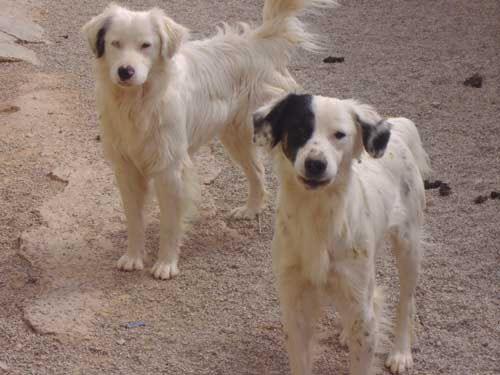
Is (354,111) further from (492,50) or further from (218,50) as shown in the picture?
(492,50)

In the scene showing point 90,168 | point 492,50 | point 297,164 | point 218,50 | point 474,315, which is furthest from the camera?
point 492,50

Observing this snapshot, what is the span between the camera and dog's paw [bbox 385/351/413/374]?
4316 mm

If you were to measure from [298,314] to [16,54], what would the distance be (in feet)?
19.8

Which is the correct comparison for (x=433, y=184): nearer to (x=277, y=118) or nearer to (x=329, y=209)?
(x=329, y=209)

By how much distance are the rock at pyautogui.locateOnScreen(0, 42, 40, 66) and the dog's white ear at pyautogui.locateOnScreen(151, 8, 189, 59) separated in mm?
4108

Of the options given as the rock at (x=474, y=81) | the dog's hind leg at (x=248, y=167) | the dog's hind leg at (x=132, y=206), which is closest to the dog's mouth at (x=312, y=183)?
the dog's hind leg at (x=132, y=206)

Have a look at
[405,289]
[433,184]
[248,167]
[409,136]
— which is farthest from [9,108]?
[405,289]

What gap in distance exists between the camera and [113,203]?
6012 millimetres

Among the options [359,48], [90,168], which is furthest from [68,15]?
[90,168]

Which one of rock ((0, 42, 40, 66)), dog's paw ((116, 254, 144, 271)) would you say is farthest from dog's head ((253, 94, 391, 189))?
rock ((0, 42, 40, 66))

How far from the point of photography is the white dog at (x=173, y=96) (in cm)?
478

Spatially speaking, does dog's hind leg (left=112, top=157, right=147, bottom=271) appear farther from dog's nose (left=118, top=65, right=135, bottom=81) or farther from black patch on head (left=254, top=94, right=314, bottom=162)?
black patch on head (left=254, top=94, right=314, bottom=162)

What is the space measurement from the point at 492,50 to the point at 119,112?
202 inches

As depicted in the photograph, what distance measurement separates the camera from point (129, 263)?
17.4ft
